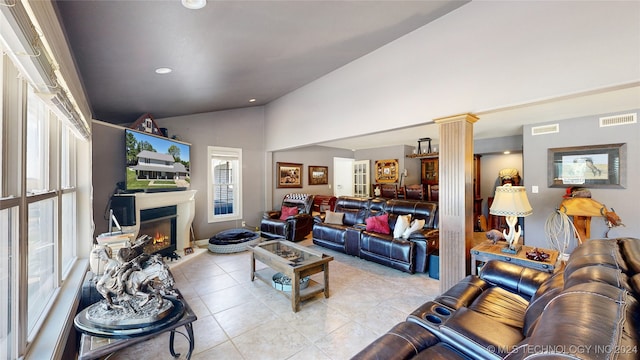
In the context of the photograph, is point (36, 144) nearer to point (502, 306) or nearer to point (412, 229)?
point (502, 306)


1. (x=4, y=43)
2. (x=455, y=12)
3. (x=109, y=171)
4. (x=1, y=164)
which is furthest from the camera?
(x=109, y=171)

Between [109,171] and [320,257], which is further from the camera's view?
[109,171]

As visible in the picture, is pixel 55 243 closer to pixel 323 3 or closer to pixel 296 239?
pixel 323 3

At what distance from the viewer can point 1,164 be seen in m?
1.16

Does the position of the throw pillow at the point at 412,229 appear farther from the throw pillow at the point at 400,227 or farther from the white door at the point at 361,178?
the white door at the point at 361,178

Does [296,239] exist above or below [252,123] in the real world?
below

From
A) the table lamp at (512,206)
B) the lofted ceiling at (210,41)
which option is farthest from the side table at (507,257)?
the lofted ceiling at (210,41)

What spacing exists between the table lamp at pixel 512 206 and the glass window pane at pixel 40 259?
3.76 meters

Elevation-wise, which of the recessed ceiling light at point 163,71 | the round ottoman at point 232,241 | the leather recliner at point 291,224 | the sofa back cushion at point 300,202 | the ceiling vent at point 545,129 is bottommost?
the round ottoman at point 232,241

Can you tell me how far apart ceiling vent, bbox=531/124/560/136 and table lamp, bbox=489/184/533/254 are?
9.22 feet

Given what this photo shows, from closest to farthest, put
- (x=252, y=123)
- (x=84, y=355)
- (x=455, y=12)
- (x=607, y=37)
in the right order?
(x=84, y=355) < (x=607, y=37) < (x=455, y=12) < (x=252, y=123)

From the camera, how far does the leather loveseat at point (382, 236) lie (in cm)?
370

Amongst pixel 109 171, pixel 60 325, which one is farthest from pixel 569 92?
pixel 109 171

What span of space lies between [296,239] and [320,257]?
2.49 metres
